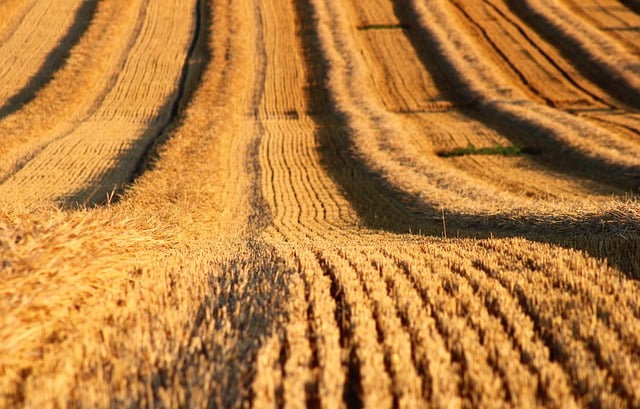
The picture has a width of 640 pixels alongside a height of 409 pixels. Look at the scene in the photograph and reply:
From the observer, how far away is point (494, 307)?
230 inches

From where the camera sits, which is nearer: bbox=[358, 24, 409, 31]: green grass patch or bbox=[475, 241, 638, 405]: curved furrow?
bbox=[475, 241, 638, 405]: curved furrow

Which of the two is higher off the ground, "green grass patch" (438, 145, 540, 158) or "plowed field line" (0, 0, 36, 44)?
"plowed field line" (0, 0, 36, 44)

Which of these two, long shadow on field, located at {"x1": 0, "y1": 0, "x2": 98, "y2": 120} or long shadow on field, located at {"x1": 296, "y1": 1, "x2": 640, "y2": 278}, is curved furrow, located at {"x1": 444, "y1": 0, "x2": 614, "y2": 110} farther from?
long shadow on field, located at {"x1": 0, "y1": 0, "x2": 98, "y2": 120}

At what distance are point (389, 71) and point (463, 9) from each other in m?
12.4

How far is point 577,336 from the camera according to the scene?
514 centimetres

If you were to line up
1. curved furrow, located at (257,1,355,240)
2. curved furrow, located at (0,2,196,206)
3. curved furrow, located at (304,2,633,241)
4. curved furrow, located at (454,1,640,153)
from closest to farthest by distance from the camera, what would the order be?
1. curved furrow, located at (304,2,633,241)
2. curved furrow, located at (257,1,355,240)
3. curved furrow, located at (0,2,196,206)
4. curved furrow, located at (454,1,640,153)

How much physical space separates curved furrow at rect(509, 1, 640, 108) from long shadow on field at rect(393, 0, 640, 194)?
18.0 ft

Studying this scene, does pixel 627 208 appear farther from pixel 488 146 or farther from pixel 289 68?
pixel 289 68

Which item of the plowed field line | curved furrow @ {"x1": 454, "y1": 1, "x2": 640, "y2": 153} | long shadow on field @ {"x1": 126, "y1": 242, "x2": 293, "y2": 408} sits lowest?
curved furrow @ {"x1": 454, "y1": 1, "x2": 640, "y2": 153}

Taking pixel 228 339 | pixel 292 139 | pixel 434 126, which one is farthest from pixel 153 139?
pixel 228 339

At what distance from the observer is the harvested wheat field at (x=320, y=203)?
4.60 meters

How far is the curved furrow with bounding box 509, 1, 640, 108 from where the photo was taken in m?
29.6

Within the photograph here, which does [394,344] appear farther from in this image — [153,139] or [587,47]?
[587,47]

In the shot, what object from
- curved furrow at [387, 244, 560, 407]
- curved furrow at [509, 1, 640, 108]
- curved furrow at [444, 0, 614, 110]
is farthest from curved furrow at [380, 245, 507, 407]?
curved furrow at [509, 1, 640, 108]
